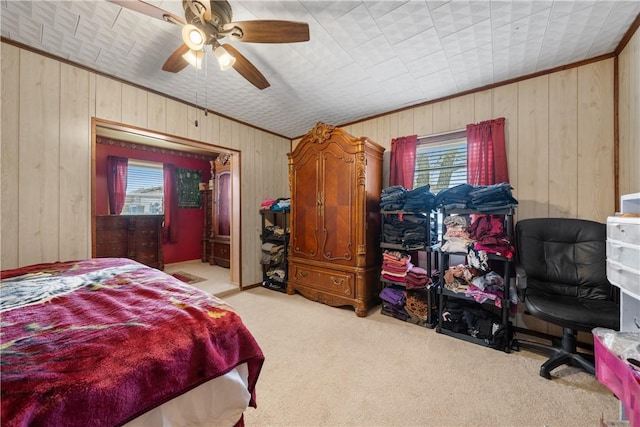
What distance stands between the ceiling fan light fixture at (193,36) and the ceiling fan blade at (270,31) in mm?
161

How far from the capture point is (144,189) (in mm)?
4875

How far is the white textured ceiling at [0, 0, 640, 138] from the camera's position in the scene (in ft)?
5.32

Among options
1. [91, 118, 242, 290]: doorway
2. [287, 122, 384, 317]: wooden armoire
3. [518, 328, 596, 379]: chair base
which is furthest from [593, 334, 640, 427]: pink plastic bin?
[91, 118, 242, 290]: doorway

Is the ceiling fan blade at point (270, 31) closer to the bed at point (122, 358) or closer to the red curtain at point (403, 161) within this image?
the bed at point (122, 358)

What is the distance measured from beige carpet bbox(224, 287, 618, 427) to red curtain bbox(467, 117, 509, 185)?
5.25 feet

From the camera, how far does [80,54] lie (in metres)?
2.12

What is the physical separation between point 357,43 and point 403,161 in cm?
151

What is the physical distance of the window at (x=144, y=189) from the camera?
4691mm

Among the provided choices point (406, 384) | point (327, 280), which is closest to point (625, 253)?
point (406, 384)

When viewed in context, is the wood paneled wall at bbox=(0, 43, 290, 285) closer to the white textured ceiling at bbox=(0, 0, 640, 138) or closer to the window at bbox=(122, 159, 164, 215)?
the white textured ceiling at bbox=(0, 0, 640, 138)

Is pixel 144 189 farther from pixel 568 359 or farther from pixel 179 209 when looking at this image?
pixel 568 359

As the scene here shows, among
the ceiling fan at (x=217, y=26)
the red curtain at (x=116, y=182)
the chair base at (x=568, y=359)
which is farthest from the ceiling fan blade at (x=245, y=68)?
the red curtain at (x=116, y=182)

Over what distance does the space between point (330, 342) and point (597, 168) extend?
2756mm

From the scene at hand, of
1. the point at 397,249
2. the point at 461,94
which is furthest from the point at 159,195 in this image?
the point at 461,94
